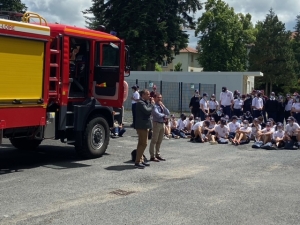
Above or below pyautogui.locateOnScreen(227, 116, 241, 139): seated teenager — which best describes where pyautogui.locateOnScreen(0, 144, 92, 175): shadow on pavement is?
below

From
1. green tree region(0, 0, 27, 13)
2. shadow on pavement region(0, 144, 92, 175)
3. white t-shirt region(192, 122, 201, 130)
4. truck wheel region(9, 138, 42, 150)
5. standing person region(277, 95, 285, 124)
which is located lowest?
shadow on pavement region(0, 144, 92, 175)

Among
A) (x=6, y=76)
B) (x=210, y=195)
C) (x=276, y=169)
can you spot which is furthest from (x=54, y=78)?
(x=276, y=169)

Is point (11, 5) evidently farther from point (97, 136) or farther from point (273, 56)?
point (97, 136)

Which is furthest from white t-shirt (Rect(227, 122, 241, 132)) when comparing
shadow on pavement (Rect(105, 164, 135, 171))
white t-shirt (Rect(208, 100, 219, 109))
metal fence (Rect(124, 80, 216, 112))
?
metal fence (Rect(124, 80, 216, 112))

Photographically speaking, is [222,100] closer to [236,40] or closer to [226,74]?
[226,74]

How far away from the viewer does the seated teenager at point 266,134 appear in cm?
1589

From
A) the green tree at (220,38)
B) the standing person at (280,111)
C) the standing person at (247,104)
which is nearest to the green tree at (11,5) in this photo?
the green tree at (220,38)

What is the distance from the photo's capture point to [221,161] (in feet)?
40.6

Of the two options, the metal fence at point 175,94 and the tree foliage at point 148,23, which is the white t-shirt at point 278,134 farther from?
the tree foliage at point 148,23

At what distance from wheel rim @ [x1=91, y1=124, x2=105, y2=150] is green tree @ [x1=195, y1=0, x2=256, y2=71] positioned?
45041mm

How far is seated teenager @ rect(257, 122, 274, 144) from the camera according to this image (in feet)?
52.1

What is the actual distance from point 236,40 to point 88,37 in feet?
157

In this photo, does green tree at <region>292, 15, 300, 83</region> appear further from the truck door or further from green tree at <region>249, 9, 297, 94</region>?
the truck door

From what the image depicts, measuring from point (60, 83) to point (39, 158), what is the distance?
2.18 metres
